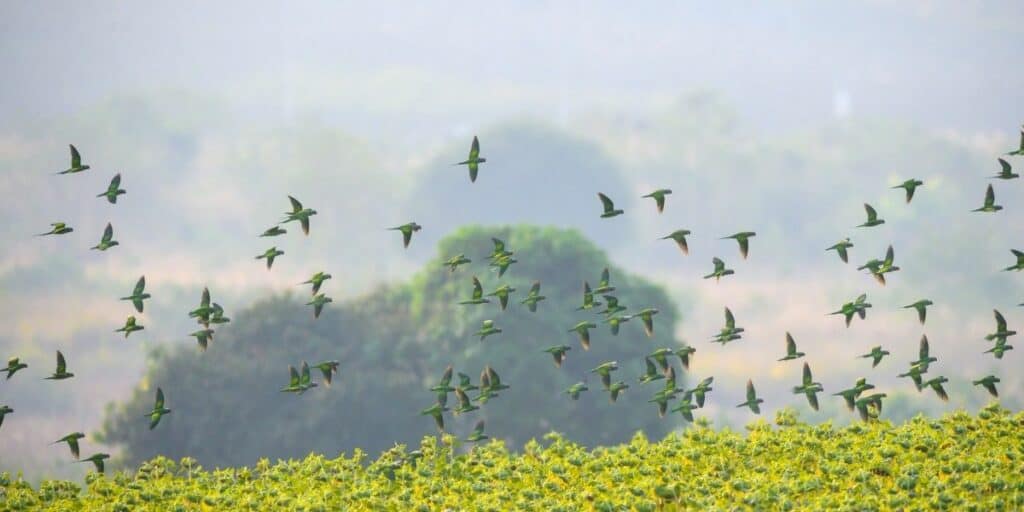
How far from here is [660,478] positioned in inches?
983

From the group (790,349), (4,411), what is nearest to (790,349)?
(790,349)

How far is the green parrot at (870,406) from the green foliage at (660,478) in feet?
1.09

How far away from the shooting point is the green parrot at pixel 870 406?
2766cm

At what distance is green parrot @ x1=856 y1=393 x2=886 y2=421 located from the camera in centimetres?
2766

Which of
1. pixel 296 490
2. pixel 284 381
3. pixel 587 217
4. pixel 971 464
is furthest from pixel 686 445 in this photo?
pixel 587 217

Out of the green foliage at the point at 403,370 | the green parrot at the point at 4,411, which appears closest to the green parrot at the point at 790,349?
the green parrot at the point at 4,411

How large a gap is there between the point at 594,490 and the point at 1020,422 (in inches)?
320

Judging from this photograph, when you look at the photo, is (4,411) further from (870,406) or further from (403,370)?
(403,370)

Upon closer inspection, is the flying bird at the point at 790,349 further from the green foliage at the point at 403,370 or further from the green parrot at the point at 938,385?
the green foliage at the point at 403,370

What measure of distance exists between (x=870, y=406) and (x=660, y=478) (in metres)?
5.51

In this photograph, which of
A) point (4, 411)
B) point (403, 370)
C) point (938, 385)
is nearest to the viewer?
point (4, 411)

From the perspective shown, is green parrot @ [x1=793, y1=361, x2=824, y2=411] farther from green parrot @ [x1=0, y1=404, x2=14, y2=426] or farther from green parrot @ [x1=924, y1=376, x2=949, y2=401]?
green parrot @ [x1=0, y1=404, x2=14, y2=426]

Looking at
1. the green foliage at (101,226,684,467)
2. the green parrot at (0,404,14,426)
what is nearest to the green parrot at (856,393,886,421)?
the green parrot at (0,404,14,426)

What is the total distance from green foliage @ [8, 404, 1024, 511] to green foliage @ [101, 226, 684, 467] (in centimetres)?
3939
